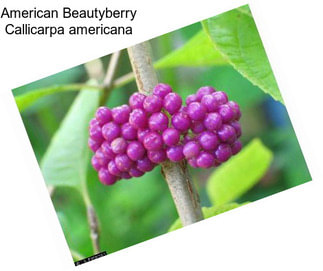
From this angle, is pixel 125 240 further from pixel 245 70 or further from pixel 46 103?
pixel 245 70

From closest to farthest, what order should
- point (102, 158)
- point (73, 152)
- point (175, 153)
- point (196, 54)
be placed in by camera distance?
1. point (175, 153)
2. point (102, 158)
3. point (196, 54)
4. point (73, 152)

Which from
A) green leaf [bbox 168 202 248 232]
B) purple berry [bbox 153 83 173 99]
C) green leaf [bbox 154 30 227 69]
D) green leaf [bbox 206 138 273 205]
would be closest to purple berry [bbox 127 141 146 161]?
purple berry [bbox 153 83 173 99]

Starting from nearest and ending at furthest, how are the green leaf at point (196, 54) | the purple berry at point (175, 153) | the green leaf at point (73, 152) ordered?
the purple berry at point (175, 153) < the green leaf at point (196, 54) < the green leaf at point (73, 152)

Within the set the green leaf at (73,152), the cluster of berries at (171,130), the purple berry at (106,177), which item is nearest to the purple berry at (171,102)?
the cluster of berries at (171,130)

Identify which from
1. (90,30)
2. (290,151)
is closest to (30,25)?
(90,30)

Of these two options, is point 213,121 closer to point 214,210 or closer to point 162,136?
point 162,136

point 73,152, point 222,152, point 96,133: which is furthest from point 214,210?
point 73,152

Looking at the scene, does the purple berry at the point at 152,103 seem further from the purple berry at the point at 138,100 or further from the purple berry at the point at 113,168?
the purple berry at the point at 113,168
